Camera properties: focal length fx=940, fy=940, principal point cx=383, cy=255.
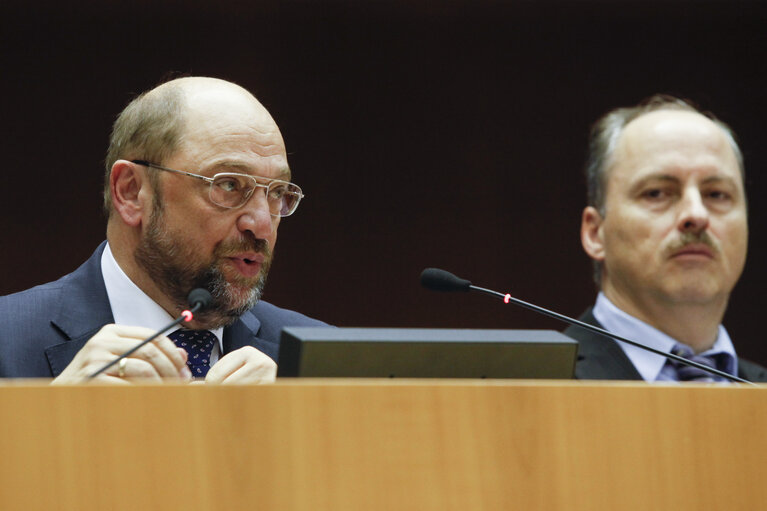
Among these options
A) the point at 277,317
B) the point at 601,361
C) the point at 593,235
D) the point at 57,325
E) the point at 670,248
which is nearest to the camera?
the point at 57,325

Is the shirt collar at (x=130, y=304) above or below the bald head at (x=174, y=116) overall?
below

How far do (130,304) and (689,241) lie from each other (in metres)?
1.41

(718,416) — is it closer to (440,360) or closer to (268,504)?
(440,360)

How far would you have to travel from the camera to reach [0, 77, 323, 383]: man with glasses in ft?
6.36

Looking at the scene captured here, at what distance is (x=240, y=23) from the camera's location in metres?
3.66

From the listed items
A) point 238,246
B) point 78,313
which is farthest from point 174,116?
point 78,313

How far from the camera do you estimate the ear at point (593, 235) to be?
2.65 meters

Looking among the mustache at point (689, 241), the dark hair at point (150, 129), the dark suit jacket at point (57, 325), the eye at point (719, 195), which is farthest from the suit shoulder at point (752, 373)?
the dark hair at point (150, 129)

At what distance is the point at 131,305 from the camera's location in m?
1.96

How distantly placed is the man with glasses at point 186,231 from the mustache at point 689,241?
102 centimetres

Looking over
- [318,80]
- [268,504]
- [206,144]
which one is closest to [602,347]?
[206,144]

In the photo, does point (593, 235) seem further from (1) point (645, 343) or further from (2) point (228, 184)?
(2) point (228, 184)

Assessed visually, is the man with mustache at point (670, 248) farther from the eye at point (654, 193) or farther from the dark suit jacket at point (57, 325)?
the dark suit jacket at point (57, 325)

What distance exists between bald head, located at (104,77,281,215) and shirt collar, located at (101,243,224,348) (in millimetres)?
197
